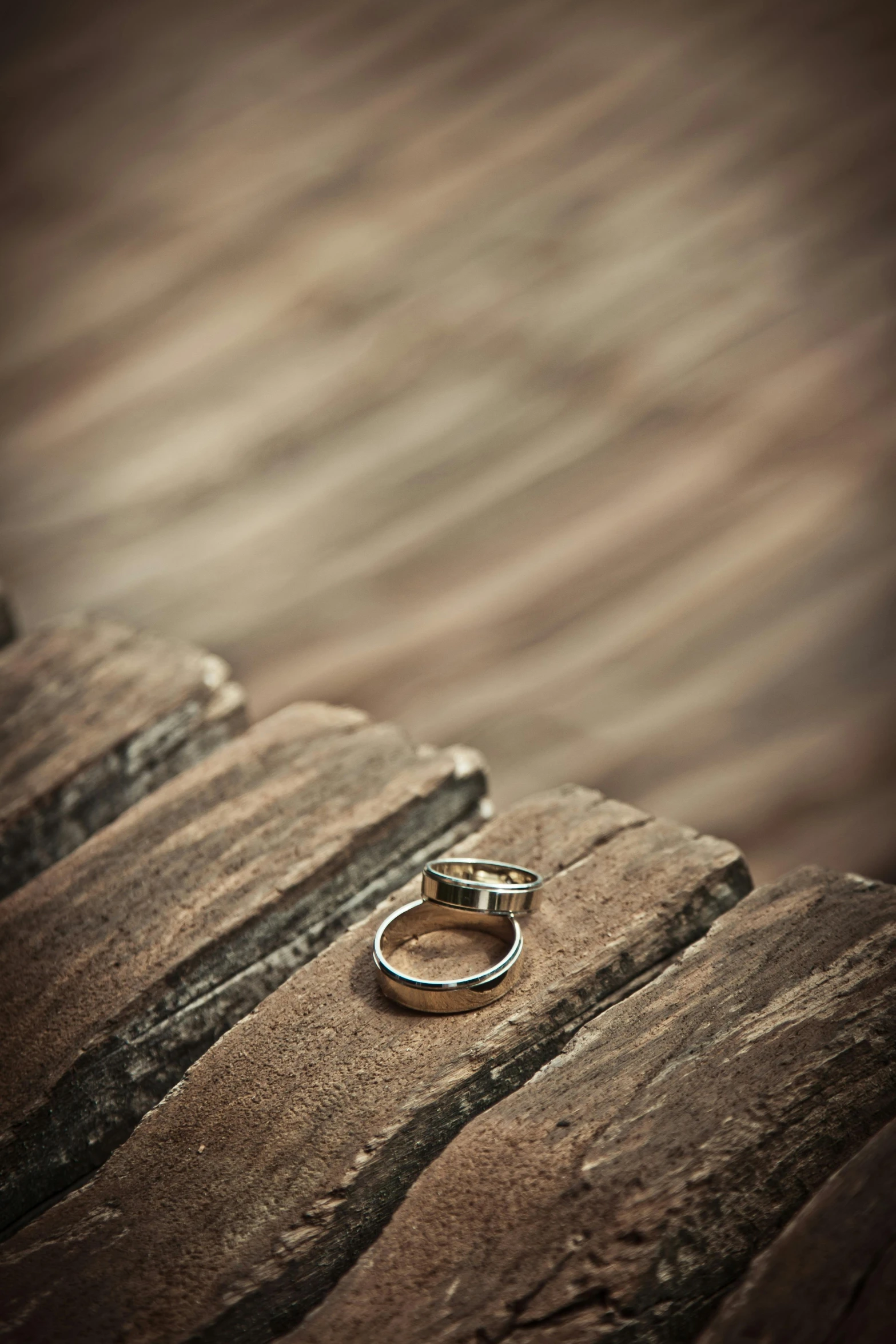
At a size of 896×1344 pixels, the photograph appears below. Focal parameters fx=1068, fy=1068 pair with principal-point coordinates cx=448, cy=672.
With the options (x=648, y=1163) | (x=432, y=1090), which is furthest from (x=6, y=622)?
(x=648, y=1163)

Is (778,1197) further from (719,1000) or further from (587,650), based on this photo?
(587,650)

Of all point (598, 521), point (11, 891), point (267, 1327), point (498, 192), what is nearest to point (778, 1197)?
point (267, 1327)

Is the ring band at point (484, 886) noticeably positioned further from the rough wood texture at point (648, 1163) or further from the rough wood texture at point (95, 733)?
the rough wood texture at point (95, 733)

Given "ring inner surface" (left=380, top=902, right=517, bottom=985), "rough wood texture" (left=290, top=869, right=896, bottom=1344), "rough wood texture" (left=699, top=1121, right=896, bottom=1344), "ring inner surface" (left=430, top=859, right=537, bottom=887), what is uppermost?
"ring inner surface" (left=430, top=859, right=537, bottom=887)

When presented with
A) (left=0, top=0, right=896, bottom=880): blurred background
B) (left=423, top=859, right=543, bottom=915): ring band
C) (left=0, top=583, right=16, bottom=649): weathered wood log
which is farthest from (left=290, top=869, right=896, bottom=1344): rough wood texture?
(left=0, top=583, right=16, bottom=649): weathered wood log

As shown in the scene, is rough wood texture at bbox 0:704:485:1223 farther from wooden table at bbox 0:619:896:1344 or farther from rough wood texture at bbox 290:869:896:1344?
rough wood texture at bbox 290:869:896:1344
